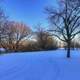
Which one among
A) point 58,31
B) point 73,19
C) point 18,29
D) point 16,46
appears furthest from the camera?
point 18,29

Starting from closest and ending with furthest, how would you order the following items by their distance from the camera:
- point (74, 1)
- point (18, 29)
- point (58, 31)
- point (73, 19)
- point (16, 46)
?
1. point (74, 1)
2. point (73, 19)
3. point (58, 31)
4. point (16, 46)
5. point (18, 29)

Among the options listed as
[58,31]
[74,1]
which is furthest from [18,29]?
[74,1]

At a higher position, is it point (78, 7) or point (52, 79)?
point (78, 7)

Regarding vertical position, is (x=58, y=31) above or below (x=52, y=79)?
above

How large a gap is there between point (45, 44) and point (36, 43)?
324cm

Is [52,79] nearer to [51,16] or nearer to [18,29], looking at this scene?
[51,16]

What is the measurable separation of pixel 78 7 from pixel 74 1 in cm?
151

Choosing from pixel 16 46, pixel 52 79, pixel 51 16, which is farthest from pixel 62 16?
pixel 16 46

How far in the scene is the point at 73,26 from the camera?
27.2 metres

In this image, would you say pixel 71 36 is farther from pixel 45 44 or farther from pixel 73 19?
pixel 45 44

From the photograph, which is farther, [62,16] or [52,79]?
[62,16]

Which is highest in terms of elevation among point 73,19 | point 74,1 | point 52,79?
point 74,1

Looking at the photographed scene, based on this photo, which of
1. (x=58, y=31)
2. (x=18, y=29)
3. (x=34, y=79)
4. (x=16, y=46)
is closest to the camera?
(x=34, y=79)

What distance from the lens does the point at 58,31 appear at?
28609 mm
